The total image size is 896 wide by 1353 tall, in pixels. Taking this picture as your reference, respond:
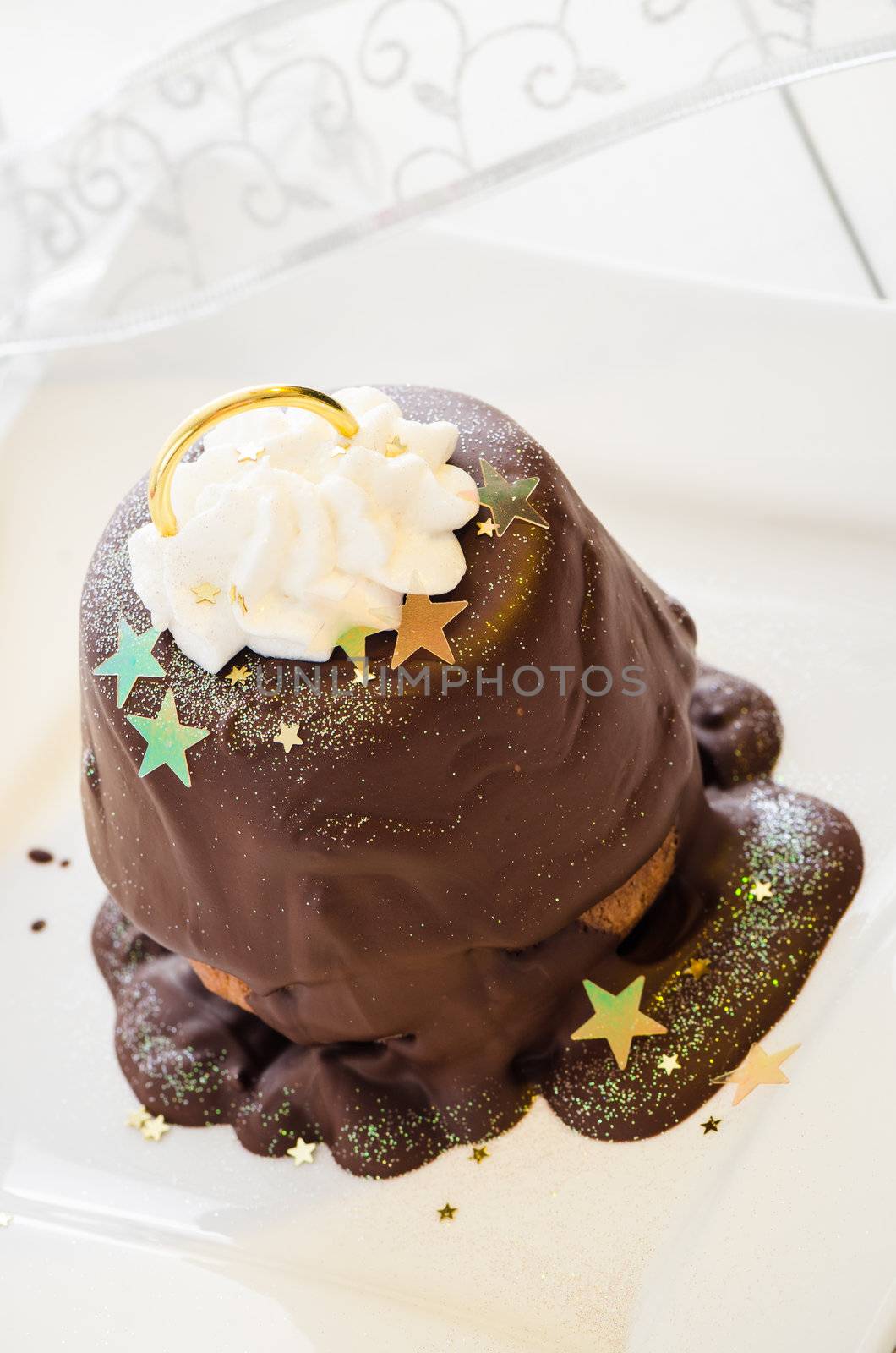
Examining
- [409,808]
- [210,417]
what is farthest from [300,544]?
[409,808]

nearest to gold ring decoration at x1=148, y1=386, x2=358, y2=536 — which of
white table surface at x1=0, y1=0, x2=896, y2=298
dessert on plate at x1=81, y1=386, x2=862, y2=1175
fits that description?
dessert on plate at x1=81, y1=386, x2=862, y2=1175

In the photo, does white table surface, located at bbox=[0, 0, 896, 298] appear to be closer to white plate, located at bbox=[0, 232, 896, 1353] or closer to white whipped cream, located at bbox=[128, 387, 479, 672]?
white plate, located at bbox=[0, 232, 896, 1353]

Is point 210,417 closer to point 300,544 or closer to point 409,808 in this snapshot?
point 300,544

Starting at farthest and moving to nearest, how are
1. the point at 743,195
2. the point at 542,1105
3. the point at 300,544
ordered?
the point at 743,195, the point at 542,1105, the point at 300,544

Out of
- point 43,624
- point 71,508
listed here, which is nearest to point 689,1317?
point 43,624

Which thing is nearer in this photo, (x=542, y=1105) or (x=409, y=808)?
(x=409, y=808)

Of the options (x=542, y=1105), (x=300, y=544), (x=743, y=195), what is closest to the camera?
(x=300, y=544)

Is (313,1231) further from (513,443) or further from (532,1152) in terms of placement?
(513,443)
